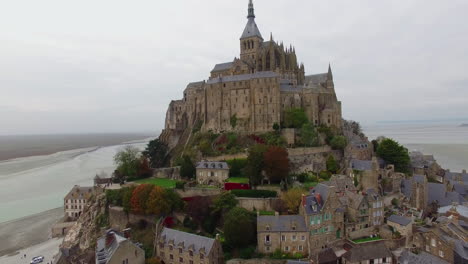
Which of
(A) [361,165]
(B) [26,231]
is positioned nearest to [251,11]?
(A) [361,165]

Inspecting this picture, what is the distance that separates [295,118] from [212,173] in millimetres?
14543

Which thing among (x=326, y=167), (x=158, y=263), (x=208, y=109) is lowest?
(x=158, y=263)

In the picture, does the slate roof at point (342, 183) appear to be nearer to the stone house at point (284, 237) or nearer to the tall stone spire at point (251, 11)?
the stone house at point (284, 237)

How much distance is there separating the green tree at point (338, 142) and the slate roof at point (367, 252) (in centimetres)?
1707

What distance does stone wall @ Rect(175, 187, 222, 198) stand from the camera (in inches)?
1194

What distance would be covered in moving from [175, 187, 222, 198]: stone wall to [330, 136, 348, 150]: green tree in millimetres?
17286

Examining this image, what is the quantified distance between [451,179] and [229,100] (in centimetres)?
3151

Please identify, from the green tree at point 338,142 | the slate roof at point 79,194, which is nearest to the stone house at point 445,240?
the green tree at point 338,142

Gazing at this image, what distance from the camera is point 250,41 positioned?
52.7 m

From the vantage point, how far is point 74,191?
138ft

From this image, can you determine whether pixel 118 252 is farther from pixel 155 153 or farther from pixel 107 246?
pixel 155 153

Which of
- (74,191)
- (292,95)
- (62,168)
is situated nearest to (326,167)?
(292,95)

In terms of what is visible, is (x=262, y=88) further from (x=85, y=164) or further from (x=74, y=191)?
(x=85, y=164)

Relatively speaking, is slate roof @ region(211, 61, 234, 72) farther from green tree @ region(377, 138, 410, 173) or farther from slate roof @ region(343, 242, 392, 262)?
slate roof @ region(343, 242, 392, 262)
